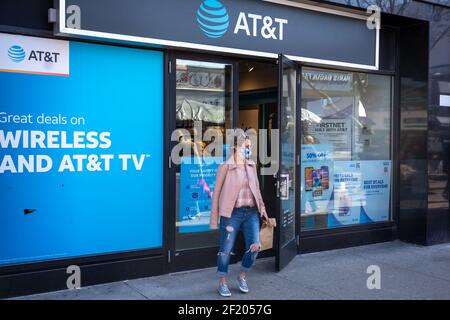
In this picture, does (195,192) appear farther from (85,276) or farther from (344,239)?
(344,239)

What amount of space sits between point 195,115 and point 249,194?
1.59 m

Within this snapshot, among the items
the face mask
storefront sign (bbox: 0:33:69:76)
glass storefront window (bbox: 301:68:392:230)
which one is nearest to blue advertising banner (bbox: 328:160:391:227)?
glass storefront window (bbox: 301:68:392:230)

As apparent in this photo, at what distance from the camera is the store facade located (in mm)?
5172

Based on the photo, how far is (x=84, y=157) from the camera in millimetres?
5453

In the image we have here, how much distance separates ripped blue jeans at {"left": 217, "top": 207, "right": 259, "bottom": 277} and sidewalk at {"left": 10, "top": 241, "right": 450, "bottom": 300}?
0.40 metres

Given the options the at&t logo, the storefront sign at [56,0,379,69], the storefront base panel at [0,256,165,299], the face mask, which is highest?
the storefront sign at [56,0,379,69]

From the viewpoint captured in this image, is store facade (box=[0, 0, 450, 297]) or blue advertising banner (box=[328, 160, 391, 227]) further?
blue advertising banner (box=[328, 160, 391, 227])

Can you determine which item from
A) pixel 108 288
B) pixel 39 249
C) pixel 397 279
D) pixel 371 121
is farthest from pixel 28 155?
pixel 371 121

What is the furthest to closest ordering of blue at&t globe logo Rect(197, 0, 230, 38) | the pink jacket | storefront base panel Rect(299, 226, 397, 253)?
storefront base panel Rect(299, 226, 397, 253)
blue at&t globe logo Rect(197, 0, 230, 38)
the pink jacket

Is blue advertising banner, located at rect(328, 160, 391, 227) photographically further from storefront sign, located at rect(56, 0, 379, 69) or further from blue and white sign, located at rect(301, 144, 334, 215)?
storefront sign, located at rect(56, 0, 379, 69)

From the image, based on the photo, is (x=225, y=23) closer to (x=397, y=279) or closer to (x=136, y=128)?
(x=136, y=128)

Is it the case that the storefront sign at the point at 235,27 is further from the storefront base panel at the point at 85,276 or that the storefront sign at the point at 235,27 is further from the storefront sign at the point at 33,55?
the storefront base panel at the point at 85,276

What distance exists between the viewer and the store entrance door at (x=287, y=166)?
6.22 meters

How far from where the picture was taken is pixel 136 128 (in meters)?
5.80
